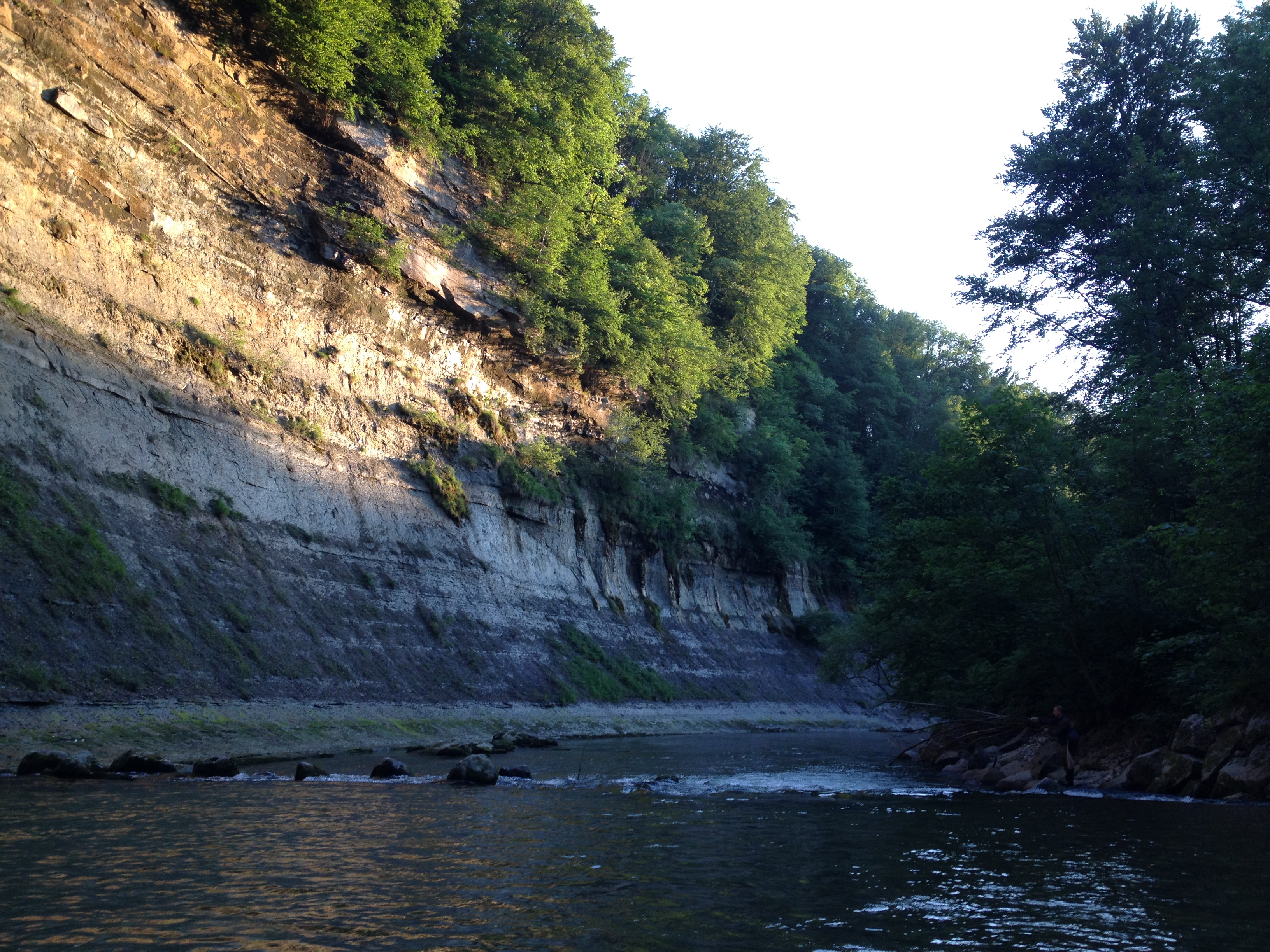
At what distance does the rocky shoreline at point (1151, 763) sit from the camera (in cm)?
1460

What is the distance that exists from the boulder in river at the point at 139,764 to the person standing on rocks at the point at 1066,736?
16.0 m

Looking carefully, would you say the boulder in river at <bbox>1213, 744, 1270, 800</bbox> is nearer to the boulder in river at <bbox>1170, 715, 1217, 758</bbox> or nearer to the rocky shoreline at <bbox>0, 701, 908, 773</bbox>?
the boulder in river at <bbox>1170, 715, 1217, 758</bbox>

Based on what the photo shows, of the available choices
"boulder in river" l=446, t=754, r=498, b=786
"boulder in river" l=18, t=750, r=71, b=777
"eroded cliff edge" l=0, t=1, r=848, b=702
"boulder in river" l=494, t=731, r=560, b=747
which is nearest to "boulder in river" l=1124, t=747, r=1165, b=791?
"boulder in river" l=446, t=754, r=498, b=786

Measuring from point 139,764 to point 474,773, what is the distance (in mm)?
5233

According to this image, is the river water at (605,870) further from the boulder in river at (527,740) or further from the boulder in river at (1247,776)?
the boulder in river at (527,740)

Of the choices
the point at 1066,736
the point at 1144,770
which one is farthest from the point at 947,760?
the point at 1144,770

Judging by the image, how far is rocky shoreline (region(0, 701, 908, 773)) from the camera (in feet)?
50.0

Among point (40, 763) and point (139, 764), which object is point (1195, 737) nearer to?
point (139, 764)

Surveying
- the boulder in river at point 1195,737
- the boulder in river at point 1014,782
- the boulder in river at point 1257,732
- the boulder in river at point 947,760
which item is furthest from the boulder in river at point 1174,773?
the boulder in river at point 947,760

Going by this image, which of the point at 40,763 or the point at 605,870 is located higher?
the point at 40,763

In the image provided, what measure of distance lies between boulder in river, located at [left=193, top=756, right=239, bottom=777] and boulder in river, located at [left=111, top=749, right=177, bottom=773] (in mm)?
440

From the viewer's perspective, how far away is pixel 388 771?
51.6 feet

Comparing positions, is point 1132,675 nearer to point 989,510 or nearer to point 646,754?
point 989,510

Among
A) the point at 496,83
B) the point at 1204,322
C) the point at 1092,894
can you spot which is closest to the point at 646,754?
the point at 1092,894
